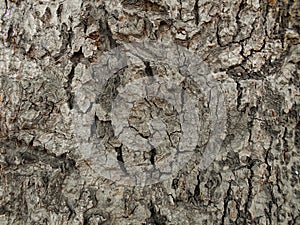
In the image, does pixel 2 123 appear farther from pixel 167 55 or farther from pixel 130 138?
pixel 167 55

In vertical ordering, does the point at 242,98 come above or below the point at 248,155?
above

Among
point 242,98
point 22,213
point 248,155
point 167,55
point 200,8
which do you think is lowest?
point 22,213

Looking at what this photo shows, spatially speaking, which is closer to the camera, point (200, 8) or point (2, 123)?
point (200, 8)

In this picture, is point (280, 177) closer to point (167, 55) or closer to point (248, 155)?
point (248, 155)

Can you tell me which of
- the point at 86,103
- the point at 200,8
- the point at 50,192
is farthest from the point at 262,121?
the point at 50,192

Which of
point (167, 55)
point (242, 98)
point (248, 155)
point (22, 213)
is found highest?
point (167, 55)

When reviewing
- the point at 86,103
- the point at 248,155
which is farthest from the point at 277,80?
the point at 86,103
